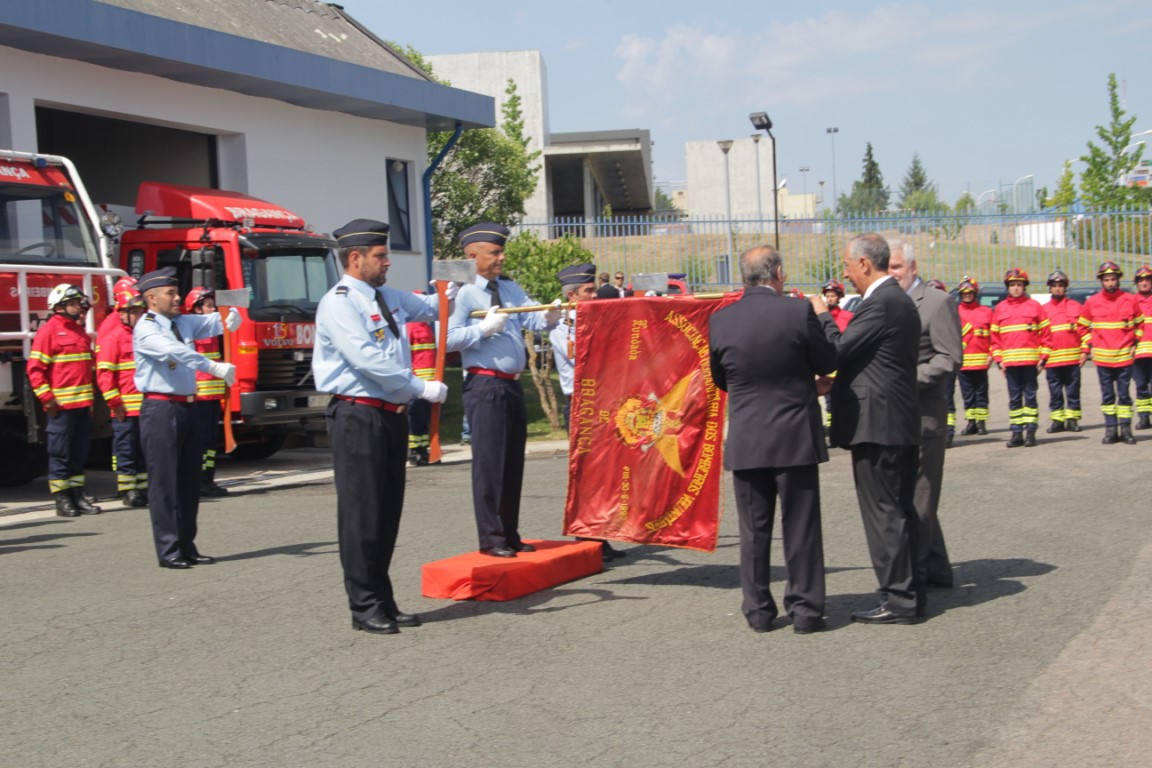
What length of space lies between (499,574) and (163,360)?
338 cm

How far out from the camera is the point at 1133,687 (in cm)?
555

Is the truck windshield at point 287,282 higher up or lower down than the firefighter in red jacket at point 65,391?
higher up

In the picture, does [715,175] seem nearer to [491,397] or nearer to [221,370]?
[221,370]

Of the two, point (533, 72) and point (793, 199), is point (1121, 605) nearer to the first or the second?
point (533, 72)

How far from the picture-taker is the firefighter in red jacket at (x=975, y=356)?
16547 millimetres

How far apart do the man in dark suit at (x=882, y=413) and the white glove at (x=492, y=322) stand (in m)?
2.02

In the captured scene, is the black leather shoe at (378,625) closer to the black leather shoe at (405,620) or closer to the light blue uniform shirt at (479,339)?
the black leather shoe at (405,620)

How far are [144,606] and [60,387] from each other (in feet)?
17.2

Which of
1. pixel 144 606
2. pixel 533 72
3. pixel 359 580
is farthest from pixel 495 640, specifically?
pixel 533 72

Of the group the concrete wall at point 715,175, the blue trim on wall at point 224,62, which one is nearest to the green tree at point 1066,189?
the concrete wall at point 715,175

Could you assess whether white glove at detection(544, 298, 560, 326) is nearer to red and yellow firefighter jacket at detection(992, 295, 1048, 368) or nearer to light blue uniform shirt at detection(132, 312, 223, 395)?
light blue uniform shirt at detection(132, 312, 223, 395)

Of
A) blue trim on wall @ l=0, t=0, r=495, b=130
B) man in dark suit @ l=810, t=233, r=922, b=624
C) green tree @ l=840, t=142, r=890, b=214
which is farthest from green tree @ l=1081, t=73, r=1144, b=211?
green tree @ l=840, t=142, r=890, b=214

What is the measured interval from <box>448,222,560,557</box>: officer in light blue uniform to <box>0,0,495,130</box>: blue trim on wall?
10147 mm

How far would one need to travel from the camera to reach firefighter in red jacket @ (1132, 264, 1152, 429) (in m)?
15.3
